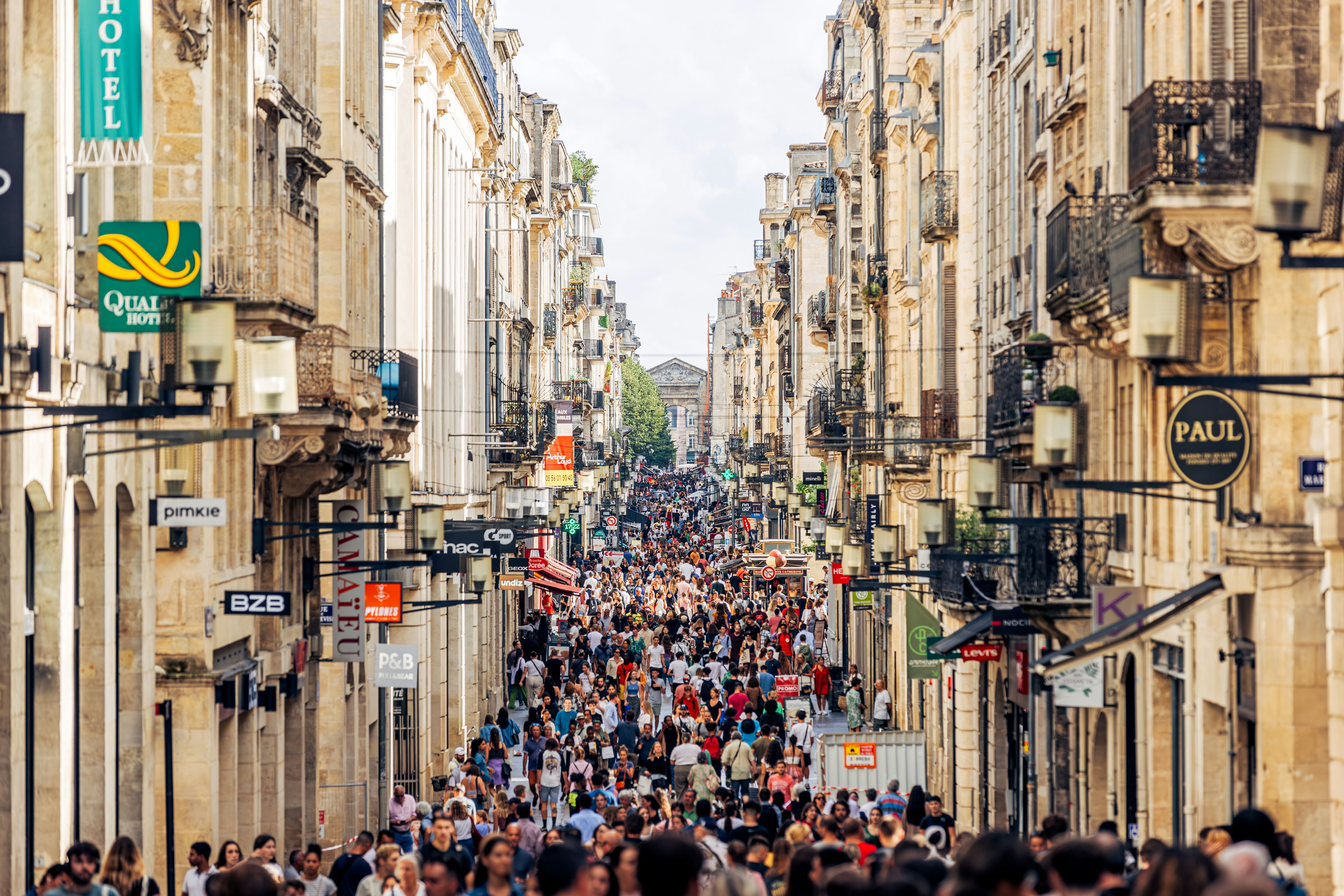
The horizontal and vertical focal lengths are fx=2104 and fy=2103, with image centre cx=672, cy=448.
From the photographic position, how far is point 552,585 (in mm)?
51969

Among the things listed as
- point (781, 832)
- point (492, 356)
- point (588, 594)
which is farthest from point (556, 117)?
point (781, 832)

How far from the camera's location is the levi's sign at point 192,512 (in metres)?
19.8

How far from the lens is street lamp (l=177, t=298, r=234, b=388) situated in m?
14.8

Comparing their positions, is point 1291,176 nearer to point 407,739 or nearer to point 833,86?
point 407,739

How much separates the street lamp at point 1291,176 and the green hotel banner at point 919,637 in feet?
67.9

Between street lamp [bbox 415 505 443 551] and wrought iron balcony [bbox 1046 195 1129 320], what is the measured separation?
440 inches

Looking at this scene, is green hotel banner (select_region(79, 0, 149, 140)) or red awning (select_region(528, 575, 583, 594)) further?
red awning (select_region(528, 575, 583, 594))

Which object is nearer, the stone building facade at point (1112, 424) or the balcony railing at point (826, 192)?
the stone building facade at point (1112, 424)

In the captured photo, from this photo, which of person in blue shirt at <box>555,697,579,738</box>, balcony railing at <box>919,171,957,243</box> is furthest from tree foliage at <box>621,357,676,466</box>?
person in blue shirt at <box>555,697,579,738</box>

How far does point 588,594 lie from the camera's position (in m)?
66.5

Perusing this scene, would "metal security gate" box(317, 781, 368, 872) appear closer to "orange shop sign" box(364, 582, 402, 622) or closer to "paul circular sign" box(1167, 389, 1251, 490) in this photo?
"orange shop sign" box(364, 582, 402, 622)

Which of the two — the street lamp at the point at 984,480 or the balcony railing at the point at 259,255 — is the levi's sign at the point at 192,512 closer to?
the balcony railing at the point at 259,255

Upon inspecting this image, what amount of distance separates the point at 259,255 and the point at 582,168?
283 feet

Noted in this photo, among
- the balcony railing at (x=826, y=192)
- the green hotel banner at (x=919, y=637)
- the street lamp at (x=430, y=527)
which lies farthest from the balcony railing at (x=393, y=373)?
the balcony railing at (x=826, y=192)
